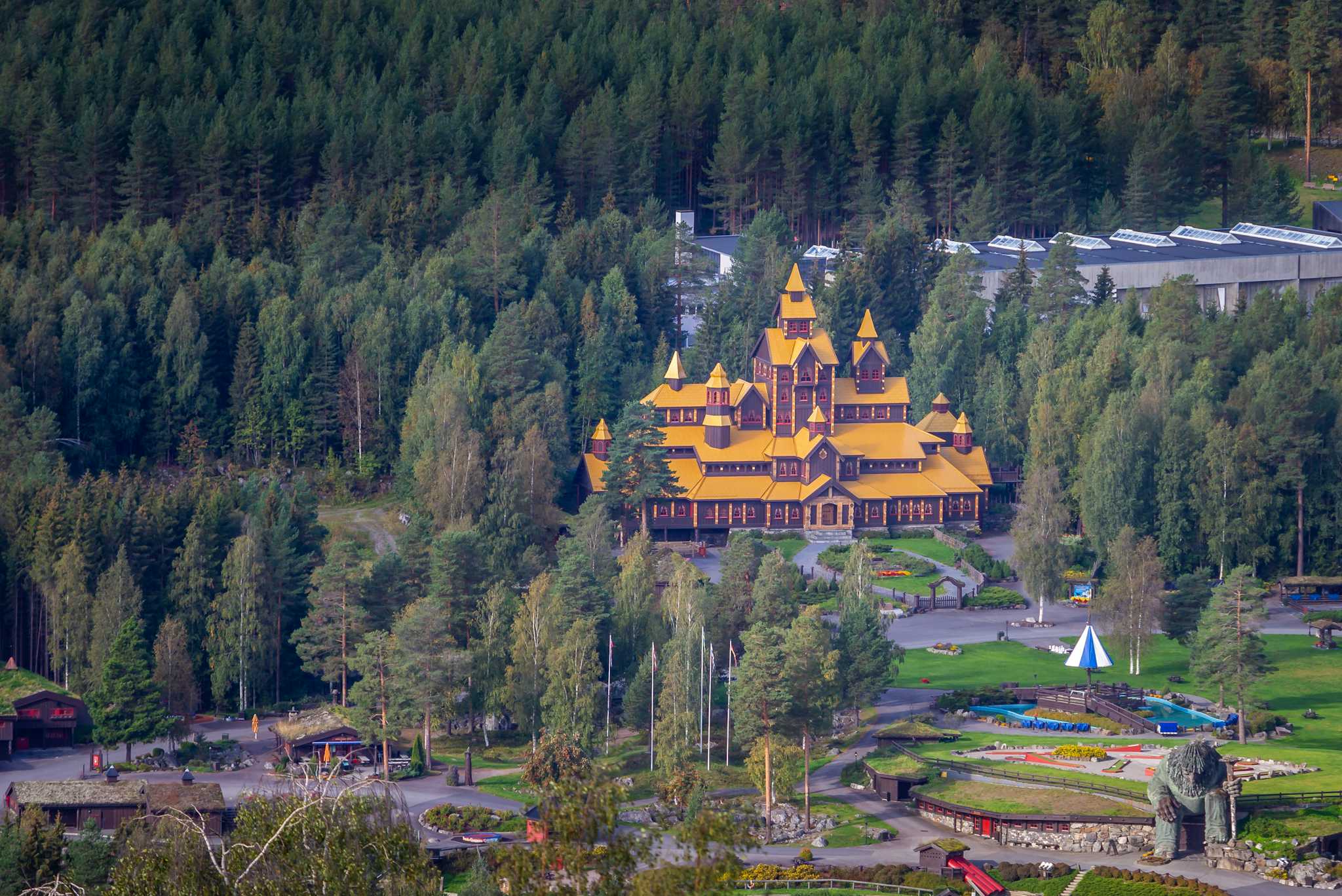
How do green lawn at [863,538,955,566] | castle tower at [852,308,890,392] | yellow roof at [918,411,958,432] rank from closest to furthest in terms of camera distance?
green lawn at [863,538,955,566] < castle tower at [852,308,890,392] < yellow roof at [918,411,958,432]

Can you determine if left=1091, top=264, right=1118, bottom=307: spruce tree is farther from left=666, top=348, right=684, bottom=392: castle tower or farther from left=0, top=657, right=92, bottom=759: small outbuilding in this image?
left=0, top=657, right=92, bottom=759: small outbuilding

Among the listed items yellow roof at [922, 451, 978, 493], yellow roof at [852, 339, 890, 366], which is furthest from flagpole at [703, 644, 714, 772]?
yellow roof at [852, 339, 890, 366]

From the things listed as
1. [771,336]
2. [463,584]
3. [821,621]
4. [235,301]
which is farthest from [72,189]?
[821,621]

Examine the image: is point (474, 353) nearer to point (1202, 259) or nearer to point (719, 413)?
point (719, 413)

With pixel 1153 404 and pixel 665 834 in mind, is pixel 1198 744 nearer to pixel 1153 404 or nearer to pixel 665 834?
pixel 665 834

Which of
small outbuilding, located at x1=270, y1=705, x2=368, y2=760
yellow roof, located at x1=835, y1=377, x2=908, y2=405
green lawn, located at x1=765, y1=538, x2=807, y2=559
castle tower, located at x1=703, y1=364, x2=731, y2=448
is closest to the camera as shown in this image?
small outbuilding, located at x1=270, y1=705, x2=368, y2=760

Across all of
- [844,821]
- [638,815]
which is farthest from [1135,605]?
[638,815]
